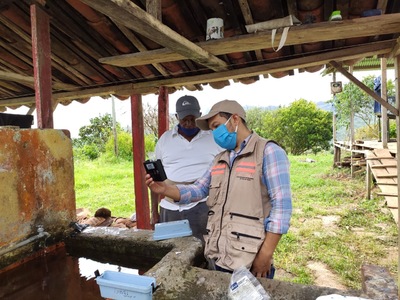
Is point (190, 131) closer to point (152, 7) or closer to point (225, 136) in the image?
point (225, 136)

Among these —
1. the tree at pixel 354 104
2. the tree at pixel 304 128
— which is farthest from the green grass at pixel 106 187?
the tree at pixel 304 128

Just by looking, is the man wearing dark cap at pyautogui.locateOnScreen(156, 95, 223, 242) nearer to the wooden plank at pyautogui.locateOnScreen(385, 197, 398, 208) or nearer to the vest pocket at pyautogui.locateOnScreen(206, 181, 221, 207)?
the vest pocket at pyautogui.locateOnScreen(206, 181, 221, 207)

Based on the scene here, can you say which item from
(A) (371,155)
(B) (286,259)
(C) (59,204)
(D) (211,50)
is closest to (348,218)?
(A) (371,155)

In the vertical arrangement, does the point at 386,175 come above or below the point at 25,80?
below

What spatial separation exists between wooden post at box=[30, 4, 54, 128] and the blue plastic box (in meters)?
1.66

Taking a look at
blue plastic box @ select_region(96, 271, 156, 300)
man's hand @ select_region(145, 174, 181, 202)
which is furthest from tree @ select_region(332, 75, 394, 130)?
blue plastic box @ select_region(96, 271, 156, 300)

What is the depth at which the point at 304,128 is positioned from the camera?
17.2m

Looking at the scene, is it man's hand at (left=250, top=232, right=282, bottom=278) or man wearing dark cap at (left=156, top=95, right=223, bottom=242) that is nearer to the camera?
man's hand at (left=250, top=232, right=282, bottom=278)

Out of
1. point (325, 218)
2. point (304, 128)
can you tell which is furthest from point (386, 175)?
point (304, 128)

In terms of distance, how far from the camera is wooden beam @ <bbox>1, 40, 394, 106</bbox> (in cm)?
287

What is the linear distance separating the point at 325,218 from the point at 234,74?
4.54 metres

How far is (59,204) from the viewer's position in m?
2.45

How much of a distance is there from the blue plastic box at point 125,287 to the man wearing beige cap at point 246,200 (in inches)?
20.0

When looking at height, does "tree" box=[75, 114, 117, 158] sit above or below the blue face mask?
above
